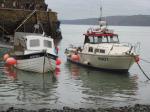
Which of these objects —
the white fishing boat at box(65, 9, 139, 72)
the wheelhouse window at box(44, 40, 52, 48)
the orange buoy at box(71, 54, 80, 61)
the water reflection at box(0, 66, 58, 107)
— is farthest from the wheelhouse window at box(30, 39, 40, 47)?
the orange buoy at box(71, 54, 80, 61)

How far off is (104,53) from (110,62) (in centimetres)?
74

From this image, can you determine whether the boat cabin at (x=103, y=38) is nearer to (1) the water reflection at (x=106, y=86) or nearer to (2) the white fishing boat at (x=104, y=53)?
(2) the white fishing boat at (x=104, y=53)

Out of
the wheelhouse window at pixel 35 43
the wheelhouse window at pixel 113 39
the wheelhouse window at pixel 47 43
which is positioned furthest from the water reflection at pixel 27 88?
the wheelhouse window at pixel 113 39

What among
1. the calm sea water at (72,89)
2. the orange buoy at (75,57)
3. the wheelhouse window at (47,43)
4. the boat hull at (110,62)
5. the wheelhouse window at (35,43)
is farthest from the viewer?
the orange buoy at (75,57)

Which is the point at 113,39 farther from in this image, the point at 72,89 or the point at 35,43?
the point at 72,89

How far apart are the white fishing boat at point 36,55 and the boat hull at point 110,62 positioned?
3029 millimetres

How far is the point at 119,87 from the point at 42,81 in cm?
451

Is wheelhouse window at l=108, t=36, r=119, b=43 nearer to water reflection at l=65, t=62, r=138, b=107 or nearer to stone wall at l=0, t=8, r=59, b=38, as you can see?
water reflection at l=65, t=62, r=138, b=107

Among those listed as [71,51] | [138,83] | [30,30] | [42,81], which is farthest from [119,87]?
[30,30]

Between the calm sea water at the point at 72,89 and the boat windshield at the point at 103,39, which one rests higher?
the boat windshield at the point at 103,39

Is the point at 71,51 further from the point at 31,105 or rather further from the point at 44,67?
the point at 31,105

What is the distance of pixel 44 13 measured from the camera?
207 ft

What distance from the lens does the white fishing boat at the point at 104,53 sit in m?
27.9

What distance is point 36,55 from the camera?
26984 millimetres
